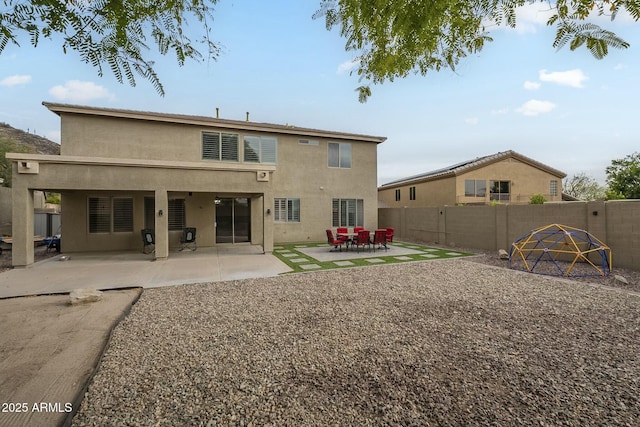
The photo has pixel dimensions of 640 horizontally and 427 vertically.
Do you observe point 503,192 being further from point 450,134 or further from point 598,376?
point 598,376

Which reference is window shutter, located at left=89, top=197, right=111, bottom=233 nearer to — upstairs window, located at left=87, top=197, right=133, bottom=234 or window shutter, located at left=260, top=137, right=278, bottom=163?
upstairs window, located at left=87, top=197, right=133, bottom=234

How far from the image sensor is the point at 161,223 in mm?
9797

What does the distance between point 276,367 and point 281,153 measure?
504 inches

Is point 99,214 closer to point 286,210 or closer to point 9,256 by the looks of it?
point 9,256

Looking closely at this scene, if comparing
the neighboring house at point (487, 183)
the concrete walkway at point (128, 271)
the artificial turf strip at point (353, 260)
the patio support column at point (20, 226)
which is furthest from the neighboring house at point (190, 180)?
the neighboring house at point (487, 183)

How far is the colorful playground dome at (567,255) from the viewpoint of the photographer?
305 inches

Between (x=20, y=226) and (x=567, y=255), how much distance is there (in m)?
18.2

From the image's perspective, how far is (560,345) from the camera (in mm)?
3586

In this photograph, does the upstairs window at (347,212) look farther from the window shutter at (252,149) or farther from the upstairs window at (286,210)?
the window shutter at (252,149)

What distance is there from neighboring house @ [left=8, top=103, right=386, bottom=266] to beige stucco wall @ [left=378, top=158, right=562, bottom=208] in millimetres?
9715

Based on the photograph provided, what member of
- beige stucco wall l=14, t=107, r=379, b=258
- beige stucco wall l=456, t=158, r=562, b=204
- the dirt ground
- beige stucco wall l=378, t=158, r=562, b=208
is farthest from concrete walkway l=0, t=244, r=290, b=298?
beige stucco wall l=456, t=158, r=562, b=204

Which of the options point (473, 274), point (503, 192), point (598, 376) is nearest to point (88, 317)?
point (598, 376)

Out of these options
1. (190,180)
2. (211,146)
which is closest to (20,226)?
(190,180)

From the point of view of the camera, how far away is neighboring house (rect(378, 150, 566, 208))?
888 inches
